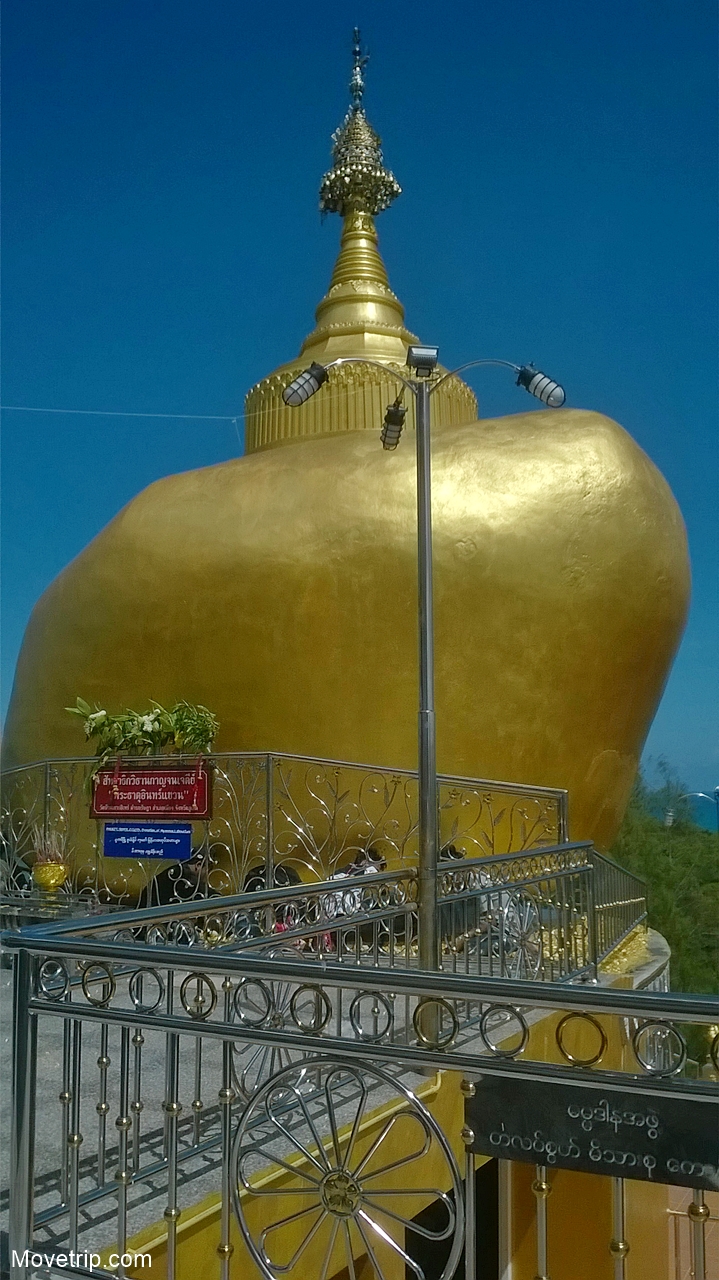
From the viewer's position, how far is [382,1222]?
4.65 m

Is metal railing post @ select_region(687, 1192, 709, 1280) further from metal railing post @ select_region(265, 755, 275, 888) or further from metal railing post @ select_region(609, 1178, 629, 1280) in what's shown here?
metal railing post @ select_region(265, 755, 275, 888)

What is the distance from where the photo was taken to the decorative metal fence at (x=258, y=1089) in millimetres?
2592

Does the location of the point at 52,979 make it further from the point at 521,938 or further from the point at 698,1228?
the point at 521,938

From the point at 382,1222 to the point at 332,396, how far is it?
11477 mm

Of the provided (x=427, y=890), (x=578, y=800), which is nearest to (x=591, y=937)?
(x=427, y=890)

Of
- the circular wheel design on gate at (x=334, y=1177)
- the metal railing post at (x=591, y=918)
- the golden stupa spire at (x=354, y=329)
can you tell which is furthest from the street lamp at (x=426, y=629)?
the golden stupa spire at (x=354, y=329)

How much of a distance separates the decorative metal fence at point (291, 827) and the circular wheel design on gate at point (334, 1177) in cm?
504

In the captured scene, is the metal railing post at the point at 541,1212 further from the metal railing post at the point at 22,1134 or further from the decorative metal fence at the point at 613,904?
the decorative metal fence at the point at 613,904

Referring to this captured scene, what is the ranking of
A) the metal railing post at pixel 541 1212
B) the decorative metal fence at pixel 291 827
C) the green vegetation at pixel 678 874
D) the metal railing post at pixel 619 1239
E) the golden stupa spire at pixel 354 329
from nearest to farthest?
1. the metal railing post at pixel 619 1239
2. the metal railing post at pixel 541 1212
3. the decorative metal fence at pixel 291 827
4. the golden stupa spire at pixel 354 329
5. the green vegetation at pixel 678 874

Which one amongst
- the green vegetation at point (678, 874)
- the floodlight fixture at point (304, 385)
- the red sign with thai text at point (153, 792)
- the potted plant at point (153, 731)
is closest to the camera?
the floodlight fixture at point (304, 385)

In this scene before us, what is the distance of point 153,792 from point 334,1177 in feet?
25.2

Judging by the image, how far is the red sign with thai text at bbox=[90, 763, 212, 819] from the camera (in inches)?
385

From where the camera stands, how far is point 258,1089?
114 inches

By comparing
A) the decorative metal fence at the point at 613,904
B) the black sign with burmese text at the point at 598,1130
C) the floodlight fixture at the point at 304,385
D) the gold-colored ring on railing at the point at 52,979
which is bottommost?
the decorative metal fence at the point at 613,904
